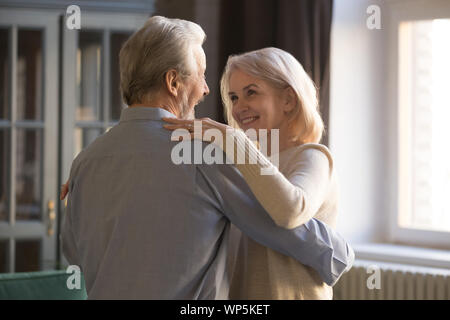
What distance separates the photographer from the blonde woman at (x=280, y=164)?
142 cm

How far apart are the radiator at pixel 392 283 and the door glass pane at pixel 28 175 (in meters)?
2.08

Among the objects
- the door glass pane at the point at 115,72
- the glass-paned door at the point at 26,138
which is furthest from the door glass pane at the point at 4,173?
the door glass pane at the point at 115,72

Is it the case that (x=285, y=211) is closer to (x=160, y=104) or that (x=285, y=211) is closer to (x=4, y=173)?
(x=160, y=104)

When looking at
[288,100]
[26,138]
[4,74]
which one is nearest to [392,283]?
[288,100]

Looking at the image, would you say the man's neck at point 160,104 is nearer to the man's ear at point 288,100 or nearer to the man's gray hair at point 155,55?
the man's gray hair at point 155,55

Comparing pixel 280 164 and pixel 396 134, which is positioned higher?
pixel 396 134

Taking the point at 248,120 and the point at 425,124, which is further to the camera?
the point at 425,124

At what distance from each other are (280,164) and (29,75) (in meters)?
2.67

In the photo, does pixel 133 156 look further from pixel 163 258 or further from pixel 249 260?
pixel 249 260

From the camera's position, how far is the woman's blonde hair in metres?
1.92

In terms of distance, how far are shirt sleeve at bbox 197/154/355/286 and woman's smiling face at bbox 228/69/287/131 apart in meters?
0.49

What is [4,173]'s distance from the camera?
3.92 meters

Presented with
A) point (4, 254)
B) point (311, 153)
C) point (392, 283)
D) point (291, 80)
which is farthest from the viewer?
point (4, 254)

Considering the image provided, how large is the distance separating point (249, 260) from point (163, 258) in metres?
0.38
